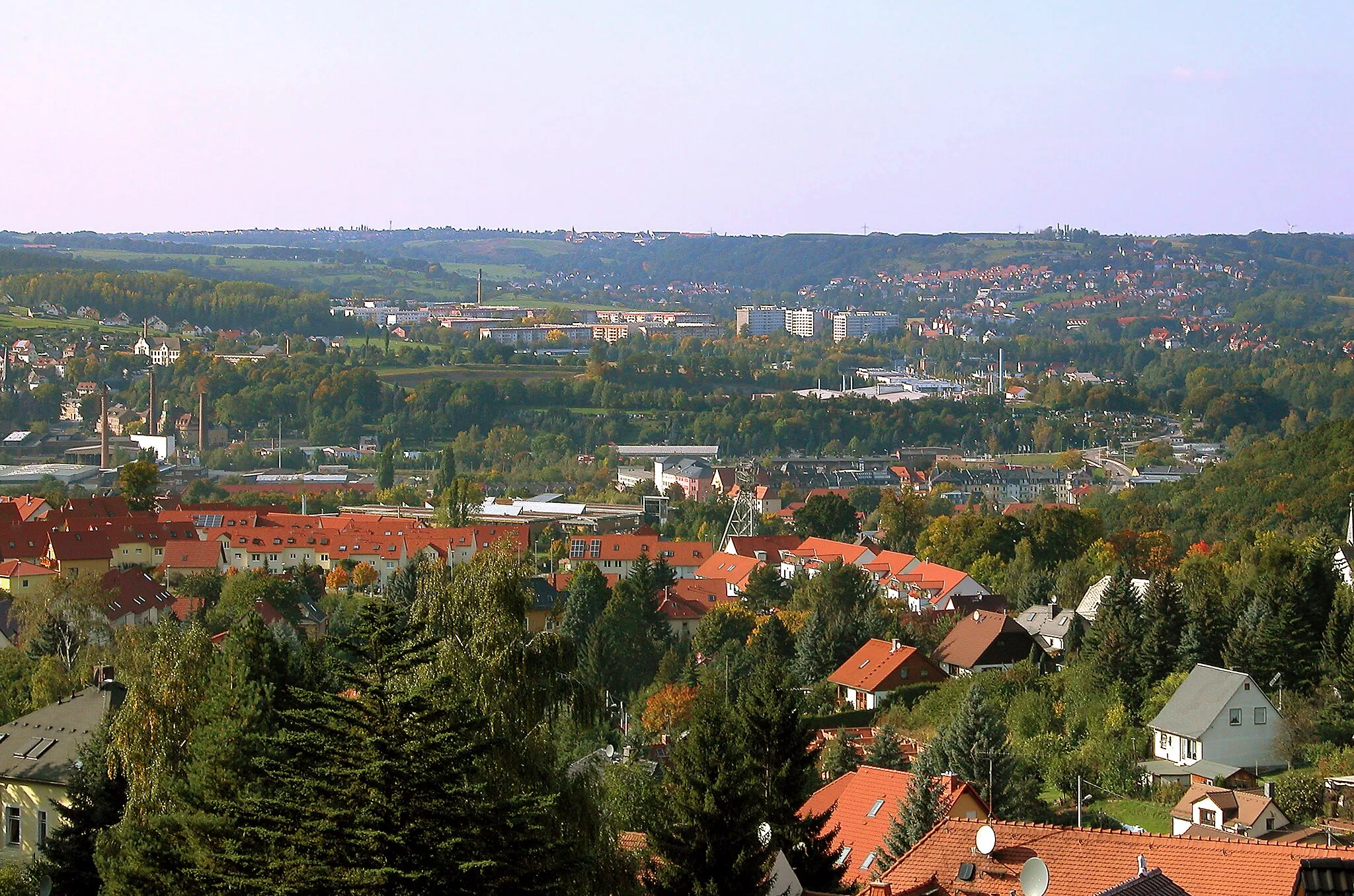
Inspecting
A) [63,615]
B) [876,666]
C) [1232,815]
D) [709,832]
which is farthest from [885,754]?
[63,615]

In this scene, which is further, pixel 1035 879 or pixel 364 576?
pixel 364 576

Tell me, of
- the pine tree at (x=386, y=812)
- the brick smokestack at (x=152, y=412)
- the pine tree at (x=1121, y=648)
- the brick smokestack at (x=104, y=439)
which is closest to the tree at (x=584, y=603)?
the pine tree at (x=1121, y=648)

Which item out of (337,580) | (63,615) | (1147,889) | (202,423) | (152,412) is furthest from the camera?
(152,412)

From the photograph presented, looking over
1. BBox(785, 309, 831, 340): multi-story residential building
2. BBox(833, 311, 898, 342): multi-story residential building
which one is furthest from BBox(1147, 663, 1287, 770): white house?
BBox(785, 309, 831, 340): multi-story residential building

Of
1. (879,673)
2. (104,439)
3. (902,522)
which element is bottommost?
(104,439)

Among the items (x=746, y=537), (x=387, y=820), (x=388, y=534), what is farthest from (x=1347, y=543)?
(x=387, y=820)

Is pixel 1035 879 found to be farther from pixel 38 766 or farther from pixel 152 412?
pixel 152 412

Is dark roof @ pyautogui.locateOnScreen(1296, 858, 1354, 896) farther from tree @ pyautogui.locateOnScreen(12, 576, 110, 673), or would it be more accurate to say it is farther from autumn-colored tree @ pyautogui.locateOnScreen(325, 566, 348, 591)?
autumn-colored tree @ pyautogui.locateOnScreen(325, 566, 348, 591)
